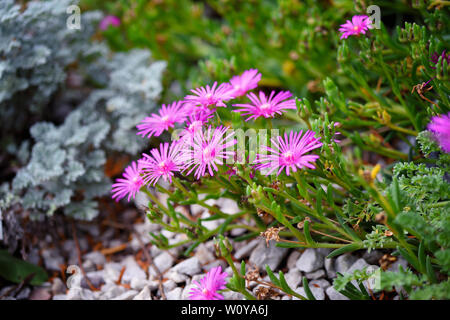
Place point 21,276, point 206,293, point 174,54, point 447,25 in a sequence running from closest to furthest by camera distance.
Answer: point 206,293
point 447,25
point 21,276
point 174,54

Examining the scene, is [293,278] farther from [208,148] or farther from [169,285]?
[208,148]

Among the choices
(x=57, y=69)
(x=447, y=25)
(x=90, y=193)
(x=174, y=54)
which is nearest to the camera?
(x=447, y=25)

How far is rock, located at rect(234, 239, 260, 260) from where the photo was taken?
148cm

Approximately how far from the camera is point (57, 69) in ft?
6.08

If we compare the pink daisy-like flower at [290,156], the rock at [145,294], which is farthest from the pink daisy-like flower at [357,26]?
the rock at [145,294]

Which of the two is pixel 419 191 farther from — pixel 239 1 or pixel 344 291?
pixel 239 1

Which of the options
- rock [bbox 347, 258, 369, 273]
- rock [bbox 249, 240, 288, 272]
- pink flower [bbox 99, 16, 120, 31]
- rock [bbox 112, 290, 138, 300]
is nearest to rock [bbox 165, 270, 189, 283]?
rock [bbox 112, 290, 138, 300]

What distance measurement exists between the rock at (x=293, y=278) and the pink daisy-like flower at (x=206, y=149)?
0.53 m

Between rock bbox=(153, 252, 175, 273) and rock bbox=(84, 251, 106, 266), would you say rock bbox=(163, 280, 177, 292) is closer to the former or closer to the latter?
rock bbox=(153, 252, 175, 273)

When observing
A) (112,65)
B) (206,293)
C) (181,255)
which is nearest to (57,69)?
(112,65)

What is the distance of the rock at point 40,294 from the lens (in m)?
1.49

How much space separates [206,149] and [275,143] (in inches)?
7.2

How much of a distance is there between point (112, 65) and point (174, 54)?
1.45ft

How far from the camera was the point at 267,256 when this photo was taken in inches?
55.2
